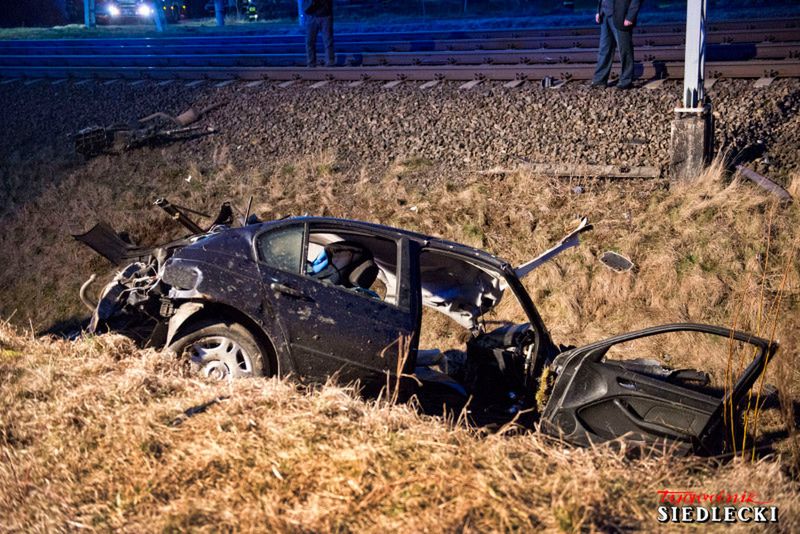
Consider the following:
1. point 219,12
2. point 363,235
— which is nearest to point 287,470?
point 363,235

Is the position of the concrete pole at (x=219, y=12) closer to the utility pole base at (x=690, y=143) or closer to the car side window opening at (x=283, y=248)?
the utility pole base at (x=690, y=143)

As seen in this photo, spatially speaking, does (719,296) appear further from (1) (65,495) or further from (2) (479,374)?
(1) (65,495)

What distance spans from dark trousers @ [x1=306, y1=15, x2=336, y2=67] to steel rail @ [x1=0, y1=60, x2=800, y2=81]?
0.73 m

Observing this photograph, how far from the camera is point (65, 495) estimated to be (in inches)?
183

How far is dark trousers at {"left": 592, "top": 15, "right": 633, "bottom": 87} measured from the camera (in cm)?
1266

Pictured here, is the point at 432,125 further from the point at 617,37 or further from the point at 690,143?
the point at 690,143

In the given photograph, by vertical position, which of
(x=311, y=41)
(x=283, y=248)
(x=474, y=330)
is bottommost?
(x=474, y=330)

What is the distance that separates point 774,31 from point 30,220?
1178 centimetres


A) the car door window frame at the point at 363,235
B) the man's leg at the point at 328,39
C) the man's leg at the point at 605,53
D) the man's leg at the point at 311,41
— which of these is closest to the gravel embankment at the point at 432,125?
the man's leg at the point at 605,53

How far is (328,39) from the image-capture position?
16.9 meters

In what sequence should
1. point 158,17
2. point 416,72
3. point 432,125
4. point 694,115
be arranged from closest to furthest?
point 694,115 < point 432,125 < point 416,72 < point 158,17

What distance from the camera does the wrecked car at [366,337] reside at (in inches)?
241

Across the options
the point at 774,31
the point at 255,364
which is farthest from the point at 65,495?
the point at 774,31

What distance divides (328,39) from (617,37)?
19.9 feet
